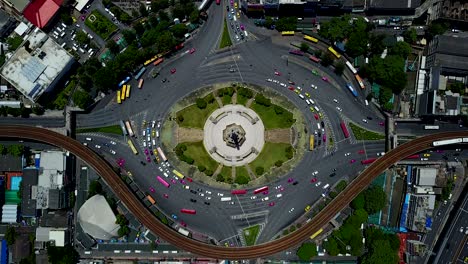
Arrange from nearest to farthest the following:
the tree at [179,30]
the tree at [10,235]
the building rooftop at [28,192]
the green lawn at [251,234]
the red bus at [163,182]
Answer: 1. the building rooftop at [28,192]
2. the tree at [10,235]
3. the tree at [179,30]
4. the green lawn at [251,234]
5. the red bus at [163,182]

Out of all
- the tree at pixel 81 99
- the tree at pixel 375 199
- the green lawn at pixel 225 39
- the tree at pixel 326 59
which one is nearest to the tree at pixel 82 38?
the tree at pixel 81 99

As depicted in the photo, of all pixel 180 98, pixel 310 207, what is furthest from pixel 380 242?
pixel 180 98

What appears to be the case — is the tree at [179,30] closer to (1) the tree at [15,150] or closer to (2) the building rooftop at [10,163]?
(1) the tree at [15,150]

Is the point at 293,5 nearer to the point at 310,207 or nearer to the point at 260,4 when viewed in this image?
the point at 260,4

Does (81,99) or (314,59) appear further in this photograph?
(314,59)

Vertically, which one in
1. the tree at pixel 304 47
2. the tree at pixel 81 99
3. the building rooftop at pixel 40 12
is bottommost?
the tree at pixel 81 99

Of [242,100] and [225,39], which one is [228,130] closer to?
[242,100]

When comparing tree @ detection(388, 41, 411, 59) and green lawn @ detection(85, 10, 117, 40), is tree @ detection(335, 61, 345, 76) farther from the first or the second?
green lawn @ detection(85, 10, 117, 40)

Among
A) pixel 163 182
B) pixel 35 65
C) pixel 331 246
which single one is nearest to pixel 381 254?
pixel 331 246
